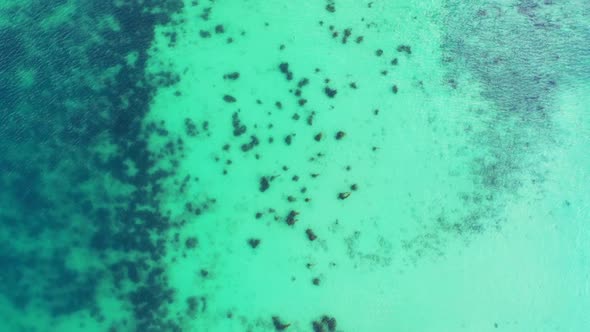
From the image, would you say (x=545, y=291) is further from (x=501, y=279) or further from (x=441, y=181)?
(x=441, y=181)

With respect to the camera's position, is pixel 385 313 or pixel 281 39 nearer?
pixel 385 313

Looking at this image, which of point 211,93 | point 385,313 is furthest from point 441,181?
point 211,93

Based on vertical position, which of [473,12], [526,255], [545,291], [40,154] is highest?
[473,12]

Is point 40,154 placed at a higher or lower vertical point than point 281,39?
lower

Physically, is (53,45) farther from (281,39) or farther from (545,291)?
(545,291)

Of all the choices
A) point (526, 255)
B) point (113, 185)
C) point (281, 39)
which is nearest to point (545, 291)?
point (526, 255)

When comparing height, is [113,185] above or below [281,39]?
below
